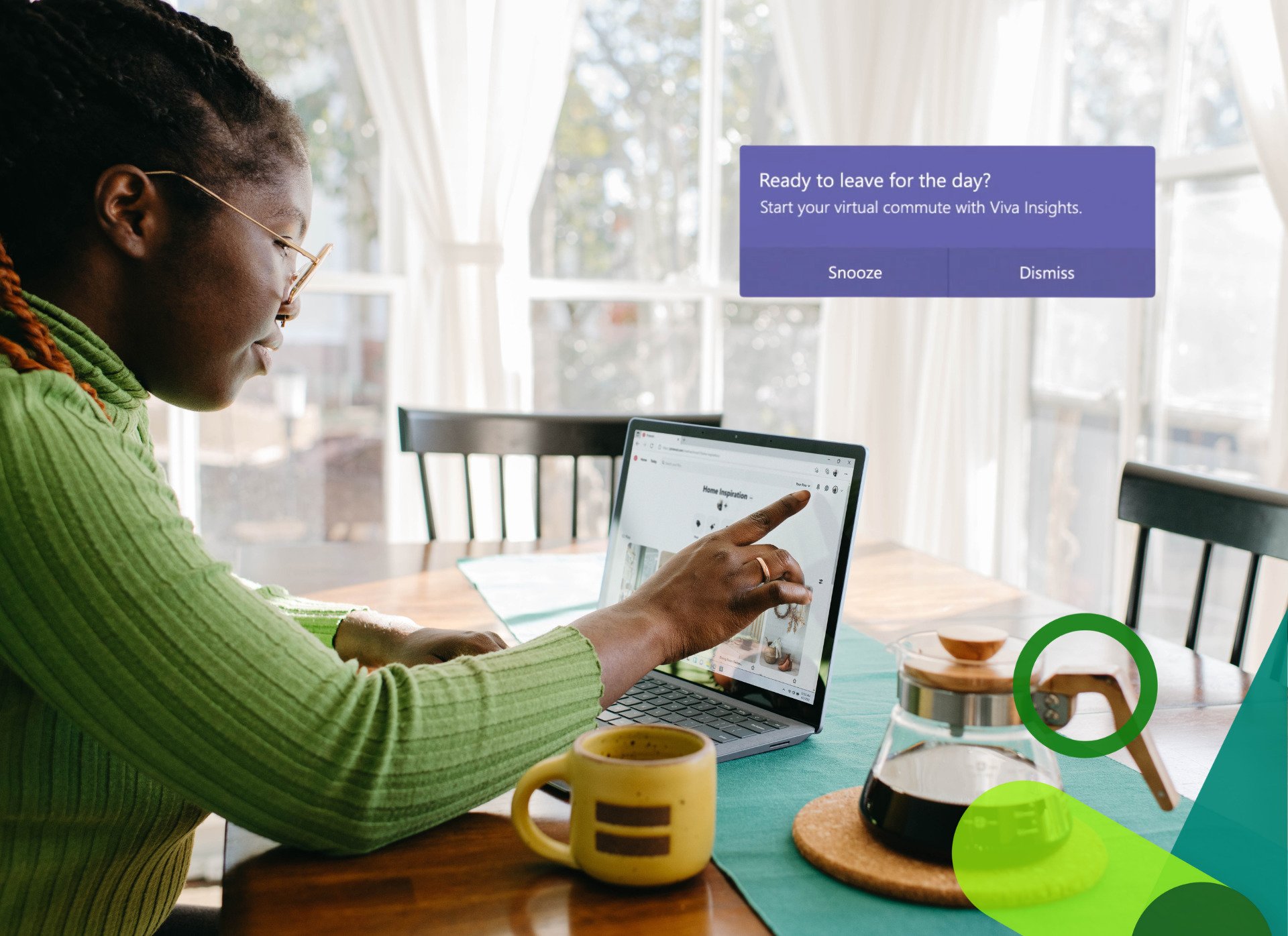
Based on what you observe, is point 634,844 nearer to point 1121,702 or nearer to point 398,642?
point 1121,702

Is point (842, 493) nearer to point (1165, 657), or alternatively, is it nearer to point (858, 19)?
point (1165, 657)

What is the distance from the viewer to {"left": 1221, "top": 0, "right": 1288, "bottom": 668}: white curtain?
219 cm

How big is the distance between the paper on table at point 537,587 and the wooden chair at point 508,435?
298mm

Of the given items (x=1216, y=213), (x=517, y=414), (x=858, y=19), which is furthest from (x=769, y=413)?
(x=517, y=414)

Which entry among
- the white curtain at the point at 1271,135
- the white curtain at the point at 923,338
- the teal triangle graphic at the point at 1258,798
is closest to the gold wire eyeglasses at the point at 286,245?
the teal triangle graphic at the point at 1258,798

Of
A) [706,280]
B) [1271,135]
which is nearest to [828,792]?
[1271,135]

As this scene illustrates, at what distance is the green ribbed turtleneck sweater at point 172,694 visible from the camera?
673 millimetres

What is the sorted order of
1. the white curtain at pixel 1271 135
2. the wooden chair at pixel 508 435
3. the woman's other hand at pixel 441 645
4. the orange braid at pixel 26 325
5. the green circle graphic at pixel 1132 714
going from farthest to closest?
the white curtain at pixel 1271 135 → the wooden chair at pixel 508 435 → the woman's other hand at pixel 441 645 → the orange braid at pixel 26 325 → the green circle graphic at pixel 1132 714

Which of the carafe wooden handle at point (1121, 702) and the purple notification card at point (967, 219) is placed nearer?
the carafe wooden handle at point (1121, 702)

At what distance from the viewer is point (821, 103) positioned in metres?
3.38

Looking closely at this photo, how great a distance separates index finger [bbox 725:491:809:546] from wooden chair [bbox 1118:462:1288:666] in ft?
2.43

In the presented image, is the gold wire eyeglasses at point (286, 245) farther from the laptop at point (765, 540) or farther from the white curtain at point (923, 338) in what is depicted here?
the white curtain at point (923, 338)

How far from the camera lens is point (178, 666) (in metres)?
0.67

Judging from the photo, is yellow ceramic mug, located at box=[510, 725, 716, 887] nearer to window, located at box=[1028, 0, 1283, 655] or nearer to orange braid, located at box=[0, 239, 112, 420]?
orange braid, located at box=[0, 239, 112, 420]
